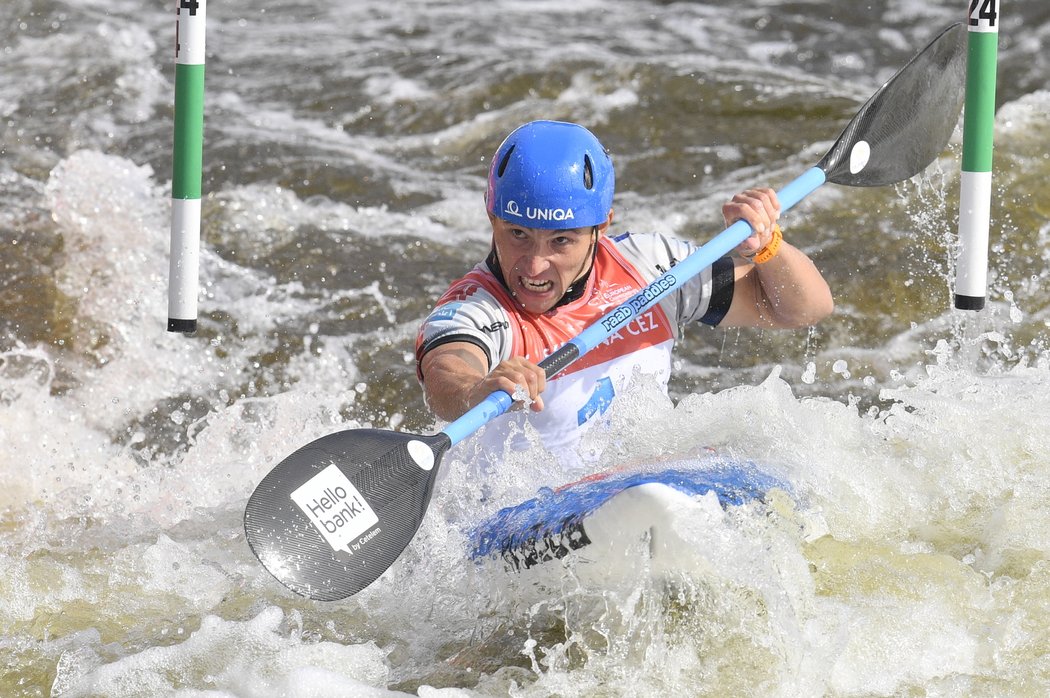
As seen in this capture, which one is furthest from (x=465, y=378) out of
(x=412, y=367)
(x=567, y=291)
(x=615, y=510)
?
(x=412, y=367)

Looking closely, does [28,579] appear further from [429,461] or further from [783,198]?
[783,198]

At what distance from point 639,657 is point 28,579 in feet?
6.48

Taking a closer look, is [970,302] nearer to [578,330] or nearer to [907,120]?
[907,120]

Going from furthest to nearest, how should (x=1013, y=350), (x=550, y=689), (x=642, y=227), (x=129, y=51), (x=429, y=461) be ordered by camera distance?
(x=129, y=51)
(x=642, y=227)
(x=1013, y=350)
(x=429, y=461)
(x=550, y=689)

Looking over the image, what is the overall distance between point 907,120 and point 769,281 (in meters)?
1.04

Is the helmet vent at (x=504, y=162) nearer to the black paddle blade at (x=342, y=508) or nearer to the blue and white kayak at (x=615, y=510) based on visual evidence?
the black paddle blade at (x=342, y=508)

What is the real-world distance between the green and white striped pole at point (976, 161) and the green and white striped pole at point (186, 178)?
2555mm

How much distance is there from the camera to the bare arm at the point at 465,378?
3.45m

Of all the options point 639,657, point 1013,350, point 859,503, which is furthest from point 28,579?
point 1013,350

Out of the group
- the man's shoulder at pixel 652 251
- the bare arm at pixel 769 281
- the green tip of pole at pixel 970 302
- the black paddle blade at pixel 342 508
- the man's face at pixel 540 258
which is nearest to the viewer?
the black paddle blade at pixel 342 508

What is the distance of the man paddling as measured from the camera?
12.2 ft

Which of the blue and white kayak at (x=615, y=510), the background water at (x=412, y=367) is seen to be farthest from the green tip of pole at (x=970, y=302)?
the blue and white kayak at (x=615, y=510)

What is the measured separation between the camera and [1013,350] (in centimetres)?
607

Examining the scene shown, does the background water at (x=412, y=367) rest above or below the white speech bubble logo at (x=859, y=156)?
below
